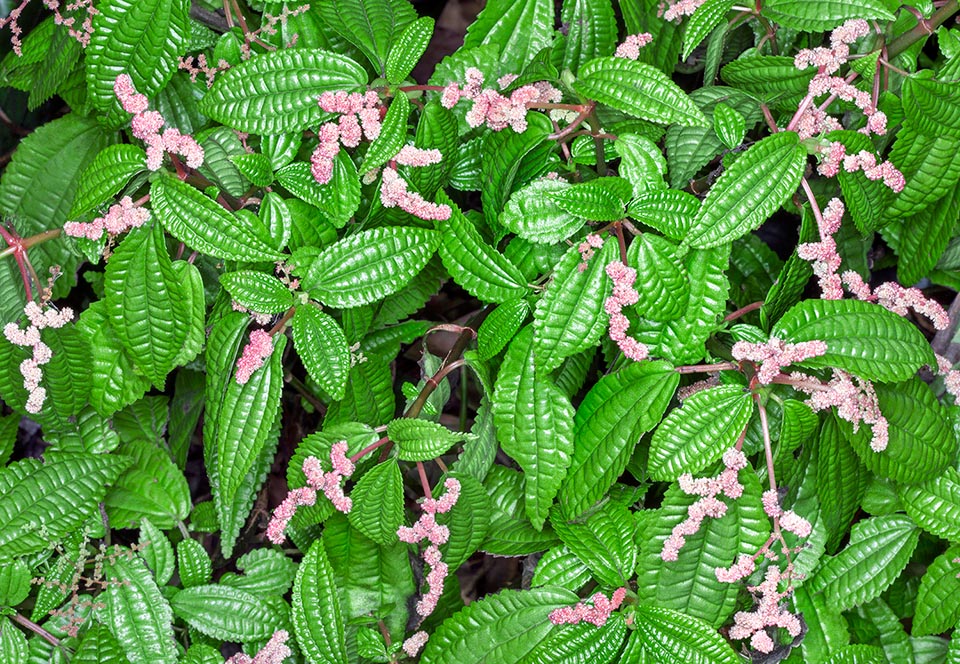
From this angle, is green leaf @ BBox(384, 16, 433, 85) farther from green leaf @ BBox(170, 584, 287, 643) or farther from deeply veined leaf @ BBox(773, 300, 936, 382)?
green leaf @ BBox(170, 584, 287, 643)

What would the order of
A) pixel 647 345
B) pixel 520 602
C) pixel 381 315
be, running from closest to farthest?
pixel 647 345 → pixel 520 602 → pixel 381 315

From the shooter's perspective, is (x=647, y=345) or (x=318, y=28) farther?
(x=318, y=28)

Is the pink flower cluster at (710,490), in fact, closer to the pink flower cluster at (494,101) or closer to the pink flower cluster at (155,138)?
the pink flower cluster at (494,101)

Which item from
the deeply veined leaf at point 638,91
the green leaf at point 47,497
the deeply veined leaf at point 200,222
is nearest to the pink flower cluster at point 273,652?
the green leaf at point 47,497

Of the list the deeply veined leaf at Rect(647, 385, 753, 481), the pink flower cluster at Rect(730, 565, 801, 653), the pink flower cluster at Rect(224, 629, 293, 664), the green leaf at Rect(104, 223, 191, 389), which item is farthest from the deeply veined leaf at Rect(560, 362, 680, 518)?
the green leaf at Rect(104, 223, 191, 389)

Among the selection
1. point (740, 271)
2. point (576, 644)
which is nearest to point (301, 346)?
point (576, 644)

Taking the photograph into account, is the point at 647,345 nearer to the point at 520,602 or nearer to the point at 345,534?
the point at 520,602

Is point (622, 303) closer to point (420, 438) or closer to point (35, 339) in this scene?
point (420, 438)
